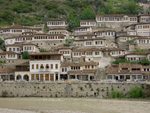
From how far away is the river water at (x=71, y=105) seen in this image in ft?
148

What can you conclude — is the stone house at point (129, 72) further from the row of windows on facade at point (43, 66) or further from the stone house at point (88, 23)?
the stone house at point (88, 23)

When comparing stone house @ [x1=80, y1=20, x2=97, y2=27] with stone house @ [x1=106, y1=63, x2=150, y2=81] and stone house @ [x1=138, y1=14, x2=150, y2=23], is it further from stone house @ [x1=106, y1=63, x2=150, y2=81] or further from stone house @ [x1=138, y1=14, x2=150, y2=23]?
stone house @ [x1=106, y1=63, x2=150, y2=81]

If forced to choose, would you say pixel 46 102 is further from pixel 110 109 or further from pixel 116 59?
pixel 116 59

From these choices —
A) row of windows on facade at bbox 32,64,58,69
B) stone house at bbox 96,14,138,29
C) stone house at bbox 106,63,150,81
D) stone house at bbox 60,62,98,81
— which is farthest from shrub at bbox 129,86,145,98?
stone house at bbox 96,14,138,29

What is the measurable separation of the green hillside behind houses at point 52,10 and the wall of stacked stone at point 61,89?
129 feet

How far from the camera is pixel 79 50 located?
2938 inches

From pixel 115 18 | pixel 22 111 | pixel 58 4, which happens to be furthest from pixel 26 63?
pixel 58 4

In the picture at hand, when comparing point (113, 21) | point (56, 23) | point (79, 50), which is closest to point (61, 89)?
point (79, 50)

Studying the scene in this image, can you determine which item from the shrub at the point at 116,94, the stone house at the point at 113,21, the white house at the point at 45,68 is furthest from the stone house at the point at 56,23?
the shrub at the point at 116,94

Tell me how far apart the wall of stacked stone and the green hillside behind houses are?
39.3 m

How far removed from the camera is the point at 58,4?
127 metres

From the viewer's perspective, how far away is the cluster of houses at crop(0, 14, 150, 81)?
214 feet

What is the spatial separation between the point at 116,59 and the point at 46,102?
26231 mm

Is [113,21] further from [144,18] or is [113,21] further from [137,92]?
[137,92]
